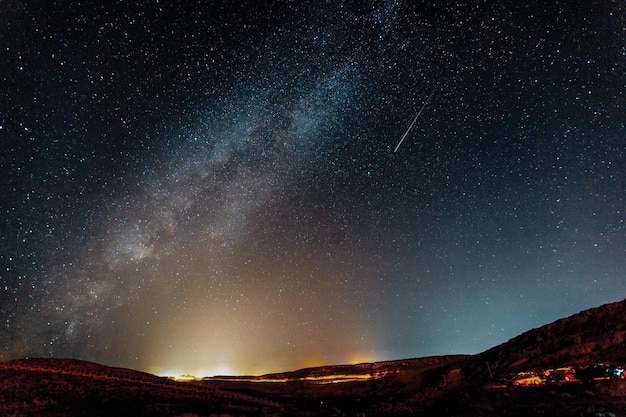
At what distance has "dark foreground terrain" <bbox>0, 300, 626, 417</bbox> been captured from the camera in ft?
62.8

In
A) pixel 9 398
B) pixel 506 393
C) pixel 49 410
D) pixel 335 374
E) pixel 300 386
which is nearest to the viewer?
pixel 506 393

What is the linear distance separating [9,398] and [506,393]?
34258mm

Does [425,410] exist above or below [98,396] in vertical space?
below

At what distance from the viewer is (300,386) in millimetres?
49750

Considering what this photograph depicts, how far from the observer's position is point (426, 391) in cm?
2870

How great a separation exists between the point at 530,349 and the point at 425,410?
18.7 m

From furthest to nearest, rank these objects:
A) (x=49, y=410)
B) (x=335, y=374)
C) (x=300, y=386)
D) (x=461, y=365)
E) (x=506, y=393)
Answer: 1. (x=335, y=374)
2. (x=300, y=386)
3. (x=461, y=365)
4. (x=49, y=410)
5. (x=506, y=393)

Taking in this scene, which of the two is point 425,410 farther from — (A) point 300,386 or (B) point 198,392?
(A) point 300,386

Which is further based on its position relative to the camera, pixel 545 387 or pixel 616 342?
pixel 616 342

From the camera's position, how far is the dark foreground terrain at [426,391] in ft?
62.8

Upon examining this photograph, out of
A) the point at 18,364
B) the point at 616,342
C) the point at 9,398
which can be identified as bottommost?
the point at 616,342

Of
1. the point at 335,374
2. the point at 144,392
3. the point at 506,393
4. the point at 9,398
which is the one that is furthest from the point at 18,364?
the point at 506,393

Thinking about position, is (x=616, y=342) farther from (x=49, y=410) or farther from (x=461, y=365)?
(x=49, y=410)

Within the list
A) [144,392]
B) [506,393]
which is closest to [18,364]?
[144,392]
